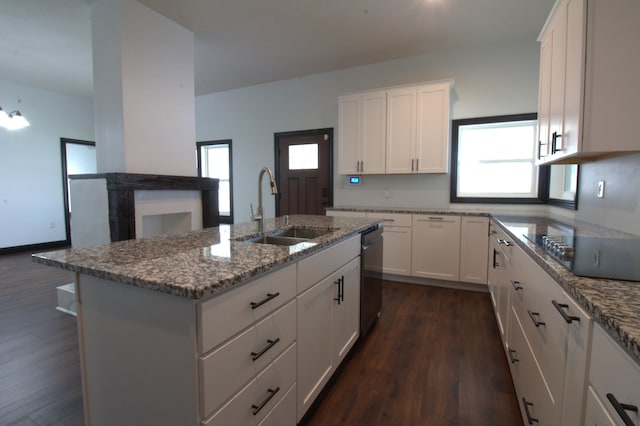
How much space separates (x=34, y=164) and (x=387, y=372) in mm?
6836

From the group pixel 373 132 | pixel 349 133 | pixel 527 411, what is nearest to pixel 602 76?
pixel 527 411

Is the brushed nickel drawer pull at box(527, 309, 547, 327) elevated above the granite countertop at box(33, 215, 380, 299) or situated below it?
below

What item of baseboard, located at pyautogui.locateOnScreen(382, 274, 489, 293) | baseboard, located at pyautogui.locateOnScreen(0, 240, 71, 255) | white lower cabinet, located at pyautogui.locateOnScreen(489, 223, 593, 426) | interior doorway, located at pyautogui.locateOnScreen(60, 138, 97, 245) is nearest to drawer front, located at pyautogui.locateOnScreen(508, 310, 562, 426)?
white lower cabinet, located at pyautogui.locateOnScreen(489, 223, 593, 426)

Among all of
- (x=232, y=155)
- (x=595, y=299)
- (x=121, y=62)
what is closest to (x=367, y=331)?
(x=595, y=299)

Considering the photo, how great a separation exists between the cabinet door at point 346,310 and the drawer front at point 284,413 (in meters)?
0.50

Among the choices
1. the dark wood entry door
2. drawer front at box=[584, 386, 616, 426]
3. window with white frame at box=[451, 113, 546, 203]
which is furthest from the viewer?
the dark wood entry door

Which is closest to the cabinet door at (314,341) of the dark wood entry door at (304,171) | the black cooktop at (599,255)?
the black cooktop at (599,255)

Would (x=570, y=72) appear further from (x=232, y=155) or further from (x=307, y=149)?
(x=232, y=155)

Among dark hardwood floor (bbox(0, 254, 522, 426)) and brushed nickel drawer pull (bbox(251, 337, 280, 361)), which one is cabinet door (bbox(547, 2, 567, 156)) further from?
brushed nickel drawer pull (bbox(251, 337, 280, 361))

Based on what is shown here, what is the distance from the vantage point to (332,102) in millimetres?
4660

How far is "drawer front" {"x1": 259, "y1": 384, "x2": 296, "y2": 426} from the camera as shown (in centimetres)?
123

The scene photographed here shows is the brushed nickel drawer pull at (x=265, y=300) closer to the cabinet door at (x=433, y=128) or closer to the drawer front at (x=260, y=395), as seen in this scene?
the drawer front at (x=260, y=395)

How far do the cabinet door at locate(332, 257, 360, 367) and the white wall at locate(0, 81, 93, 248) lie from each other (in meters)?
6.34

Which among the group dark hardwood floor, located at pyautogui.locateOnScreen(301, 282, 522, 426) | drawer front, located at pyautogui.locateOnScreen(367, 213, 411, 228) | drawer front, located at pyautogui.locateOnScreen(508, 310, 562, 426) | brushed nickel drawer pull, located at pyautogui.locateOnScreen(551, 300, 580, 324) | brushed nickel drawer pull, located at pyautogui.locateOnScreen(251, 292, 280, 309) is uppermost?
drawer front, located at pyautogui.locateOnScreen(367, 213, 411, 228)
